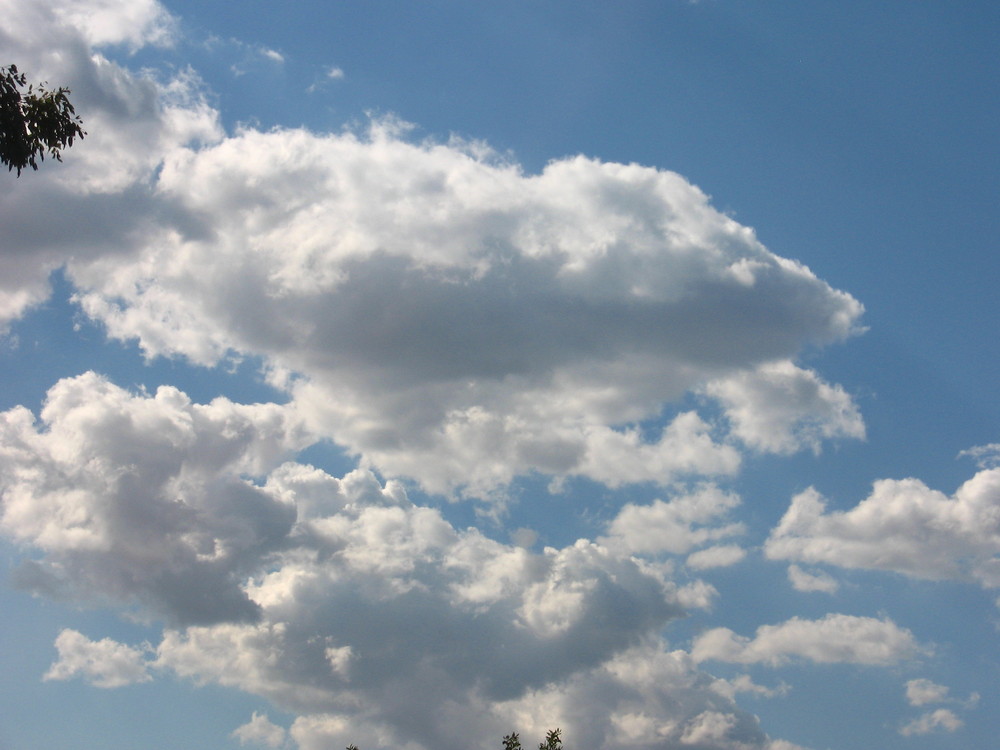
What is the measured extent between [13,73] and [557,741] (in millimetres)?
86727

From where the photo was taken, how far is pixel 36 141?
31359mm

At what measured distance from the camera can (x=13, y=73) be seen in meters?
30.7

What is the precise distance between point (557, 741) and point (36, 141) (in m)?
85.0

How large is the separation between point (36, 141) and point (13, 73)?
217 cm

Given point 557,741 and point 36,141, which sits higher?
point 36,141

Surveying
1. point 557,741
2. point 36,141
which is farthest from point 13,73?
point 557,741

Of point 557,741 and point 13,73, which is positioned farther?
point 557,741

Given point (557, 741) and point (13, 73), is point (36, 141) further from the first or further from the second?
point (557, 741)

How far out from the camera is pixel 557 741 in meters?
99.7

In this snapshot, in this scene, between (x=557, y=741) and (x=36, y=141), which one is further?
(x=557, y=741)

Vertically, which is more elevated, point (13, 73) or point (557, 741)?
point (13, 73)
